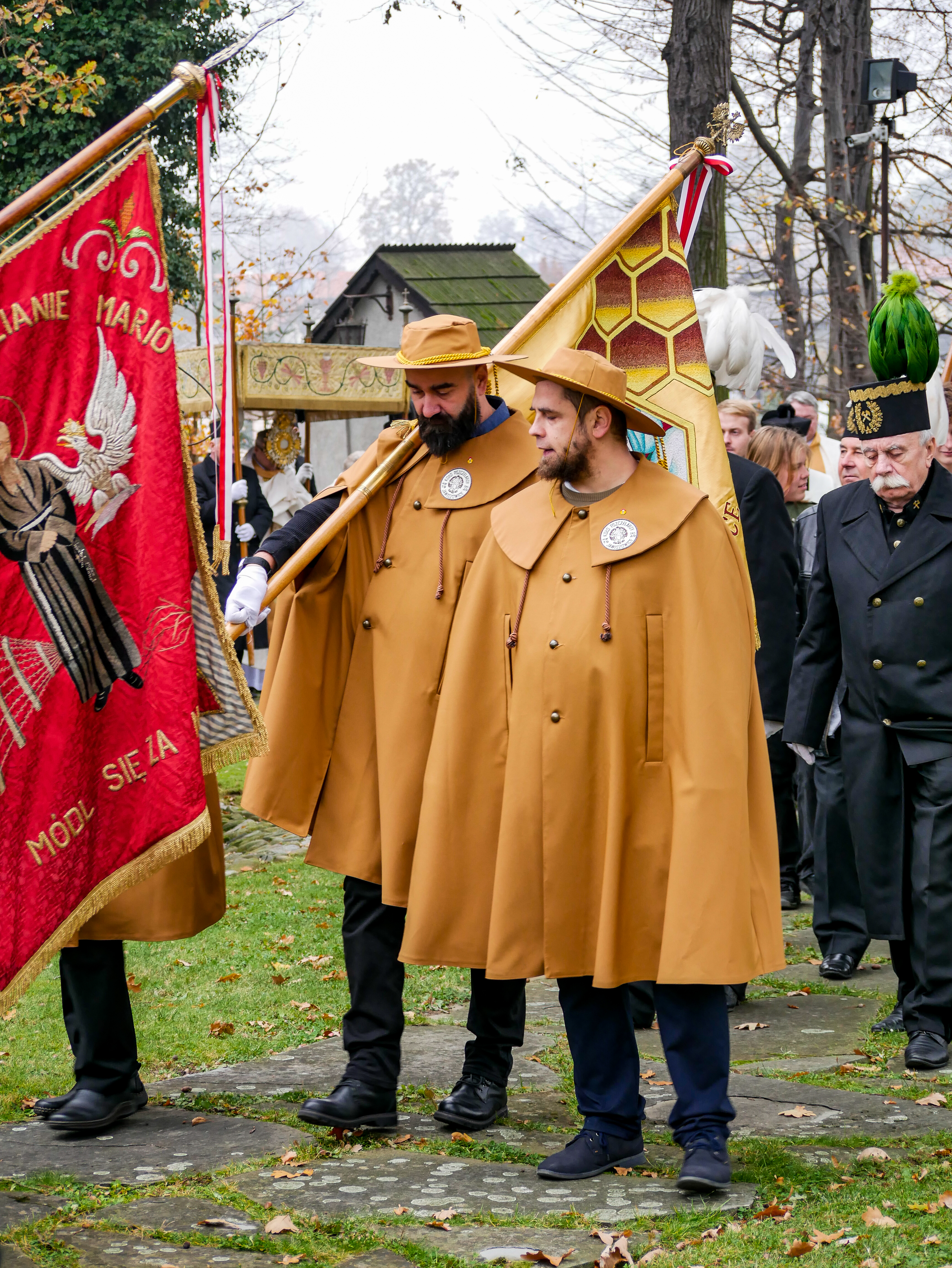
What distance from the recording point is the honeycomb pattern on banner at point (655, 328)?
212 inches

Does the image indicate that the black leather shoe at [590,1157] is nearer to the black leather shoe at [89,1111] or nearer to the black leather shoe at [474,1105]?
the black leather shoe at [474,1105]

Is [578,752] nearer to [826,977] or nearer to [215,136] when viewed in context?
[215,136]

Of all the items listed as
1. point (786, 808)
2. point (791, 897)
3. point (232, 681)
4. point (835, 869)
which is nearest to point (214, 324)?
point (232, 681)

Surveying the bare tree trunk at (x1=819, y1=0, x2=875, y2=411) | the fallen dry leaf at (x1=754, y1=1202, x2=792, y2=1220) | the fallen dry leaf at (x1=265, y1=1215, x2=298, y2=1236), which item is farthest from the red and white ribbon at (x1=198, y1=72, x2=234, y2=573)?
the bare tree trunk at (x1=819, y1=0, x2=875, y2=411)

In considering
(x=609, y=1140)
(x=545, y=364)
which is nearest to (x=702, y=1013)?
(x=609, y=1140)

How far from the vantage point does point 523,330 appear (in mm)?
5199

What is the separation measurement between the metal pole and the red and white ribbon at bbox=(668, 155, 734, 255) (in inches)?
462

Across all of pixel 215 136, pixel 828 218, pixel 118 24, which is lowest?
pixel 215 136

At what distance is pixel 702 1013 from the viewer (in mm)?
4312

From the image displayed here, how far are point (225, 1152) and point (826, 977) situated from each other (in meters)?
3.30

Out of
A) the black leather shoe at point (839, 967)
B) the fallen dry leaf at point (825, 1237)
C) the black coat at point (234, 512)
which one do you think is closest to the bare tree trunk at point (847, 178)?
the black coat at point (234, 512)

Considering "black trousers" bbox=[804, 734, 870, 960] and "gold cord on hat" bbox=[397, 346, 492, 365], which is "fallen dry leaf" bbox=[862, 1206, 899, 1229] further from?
"black trousers" bbox=[804, 734, 870, 960]

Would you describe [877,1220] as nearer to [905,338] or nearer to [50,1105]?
[50,1105]

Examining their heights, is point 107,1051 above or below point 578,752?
below
